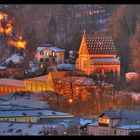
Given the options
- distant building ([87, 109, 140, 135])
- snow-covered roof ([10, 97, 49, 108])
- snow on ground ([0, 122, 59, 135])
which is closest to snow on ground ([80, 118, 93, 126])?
distant building ([87, 109, 140, 135])

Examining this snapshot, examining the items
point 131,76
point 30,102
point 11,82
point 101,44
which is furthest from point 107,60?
point 11,82

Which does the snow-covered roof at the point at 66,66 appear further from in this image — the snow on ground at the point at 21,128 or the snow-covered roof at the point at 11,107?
the snow on ground at the point at 21,128

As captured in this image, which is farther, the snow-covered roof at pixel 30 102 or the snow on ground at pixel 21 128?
the snow-covered roof at pixel 30 102

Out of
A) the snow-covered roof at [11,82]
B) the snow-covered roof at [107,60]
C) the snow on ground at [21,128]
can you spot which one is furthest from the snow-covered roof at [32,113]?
the snow-covered roof at [107,60]

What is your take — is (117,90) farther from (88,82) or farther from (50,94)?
(50,94)

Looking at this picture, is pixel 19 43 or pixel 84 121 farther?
pixel 19 43

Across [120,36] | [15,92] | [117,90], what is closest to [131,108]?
[117,90]

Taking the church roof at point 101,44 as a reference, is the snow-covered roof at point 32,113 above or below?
below

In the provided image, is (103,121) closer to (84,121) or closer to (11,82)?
(84,121)

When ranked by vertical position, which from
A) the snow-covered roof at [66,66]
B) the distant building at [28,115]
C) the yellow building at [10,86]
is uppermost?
the snow-covered roof at [66,66]
